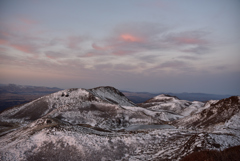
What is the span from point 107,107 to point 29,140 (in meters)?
37.8

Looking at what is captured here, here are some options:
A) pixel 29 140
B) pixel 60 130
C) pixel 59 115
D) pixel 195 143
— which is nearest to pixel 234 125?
pixel 195 143

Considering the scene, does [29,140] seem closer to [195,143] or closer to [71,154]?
[71,154]

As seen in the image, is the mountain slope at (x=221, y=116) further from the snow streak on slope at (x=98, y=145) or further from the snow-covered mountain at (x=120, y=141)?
the snow streak on slope at (x=98, y=145)

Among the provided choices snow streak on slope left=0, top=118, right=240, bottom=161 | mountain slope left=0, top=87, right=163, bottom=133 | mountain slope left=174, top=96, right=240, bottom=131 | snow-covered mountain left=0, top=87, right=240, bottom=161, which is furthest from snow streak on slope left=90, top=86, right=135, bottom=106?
snow streak on slope left=0, top=118, right=240, bottom=161

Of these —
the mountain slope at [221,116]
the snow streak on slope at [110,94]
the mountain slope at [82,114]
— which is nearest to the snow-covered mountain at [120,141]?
the mountain slope at [221,116]

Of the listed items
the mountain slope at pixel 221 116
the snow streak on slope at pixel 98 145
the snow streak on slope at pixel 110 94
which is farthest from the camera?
the snow streak on slope at pixel 110 94

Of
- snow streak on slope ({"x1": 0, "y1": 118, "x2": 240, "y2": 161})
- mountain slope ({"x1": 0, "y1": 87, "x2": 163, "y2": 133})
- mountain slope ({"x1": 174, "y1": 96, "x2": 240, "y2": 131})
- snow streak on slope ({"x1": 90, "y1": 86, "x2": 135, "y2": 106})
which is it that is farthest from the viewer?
snow streak on slope ({"x1": 90, "y1": 86, "x2": 135, "y2": 106})

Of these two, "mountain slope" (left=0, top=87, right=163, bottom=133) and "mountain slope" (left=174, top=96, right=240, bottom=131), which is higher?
"mountain slope" (left=174, top=96, right=240, bottom=131)

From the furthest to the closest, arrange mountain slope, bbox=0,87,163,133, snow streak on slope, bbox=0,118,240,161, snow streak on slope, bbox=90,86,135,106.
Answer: snow streak on slope, bbox=90,86,135,106 < mountain slope, bbox=0,87,163,133 < snow streak on slope, bbox=0,118,240,161

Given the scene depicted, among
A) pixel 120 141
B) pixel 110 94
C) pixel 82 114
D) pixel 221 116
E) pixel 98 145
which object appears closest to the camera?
pixel 98 145

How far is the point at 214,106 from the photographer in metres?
45.0

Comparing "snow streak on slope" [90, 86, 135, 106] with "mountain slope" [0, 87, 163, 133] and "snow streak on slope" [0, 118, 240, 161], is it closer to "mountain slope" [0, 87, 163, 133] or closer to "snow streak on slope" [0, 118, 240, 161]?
"mountain slope" [0, 87, 163, 133]

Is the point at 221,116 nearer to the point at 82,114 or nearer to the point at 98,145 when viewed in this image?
the point at 98,145

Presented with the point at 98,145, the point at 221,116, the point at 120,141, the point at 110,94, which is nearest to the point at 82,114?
the point at 120,141
